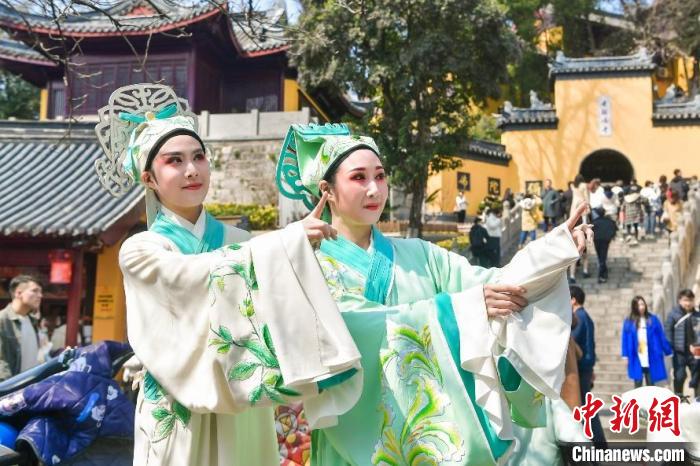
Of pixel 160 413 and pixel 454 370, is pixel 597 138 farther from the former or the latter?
pixel 160 413

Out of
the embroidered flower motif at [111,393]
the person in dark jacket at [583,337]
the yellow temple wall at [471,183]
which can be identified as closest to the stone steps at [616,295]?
the person in dark jacket at [583,337]

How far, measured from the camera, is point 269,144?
1988 centimetres

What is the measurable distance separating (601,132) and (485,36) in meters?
14.8

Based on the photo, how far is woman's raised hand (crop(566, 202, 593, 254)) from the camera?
2555 mm

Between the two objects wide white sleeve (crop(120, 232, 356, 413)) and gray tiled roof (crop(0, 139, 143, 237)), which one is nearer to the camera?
wide white sleeve (crop(120, 232, 356, 413))

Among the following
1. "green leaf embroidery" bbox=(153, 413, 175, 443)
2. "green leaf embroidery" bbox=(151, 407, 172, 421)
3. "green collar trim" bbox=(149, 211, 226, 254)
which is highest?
"green collar trim" bbox=(149, 211, 226, 254)

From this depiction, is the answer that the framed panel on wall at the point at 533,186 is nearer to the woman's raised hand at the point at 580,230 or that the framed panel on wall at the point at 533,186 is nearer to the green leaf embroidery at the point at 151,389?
the woman's raised hand at the point at 580,230

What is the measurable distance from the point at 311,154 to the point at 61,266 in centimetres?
999

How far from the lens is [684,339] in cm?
902

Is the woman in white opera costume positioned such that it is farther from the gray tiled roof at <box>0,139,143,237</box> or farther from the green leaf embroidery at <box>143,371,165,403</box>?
the gray tiled roof at <box>0,139,143,237</box>

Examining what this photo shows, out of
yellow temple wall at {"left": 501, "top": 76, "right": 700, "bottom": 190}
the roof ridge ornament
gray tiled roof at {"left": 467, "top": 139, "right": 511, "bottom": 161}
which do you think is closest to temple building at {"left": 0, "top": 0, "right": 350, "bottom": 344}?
the roof ridge ornament

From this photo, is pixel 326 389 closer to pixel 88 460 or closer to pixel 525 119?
pixel 88 460

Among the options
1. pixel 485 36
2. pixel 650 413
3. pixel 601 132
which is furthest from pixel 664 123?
pixel 650 413

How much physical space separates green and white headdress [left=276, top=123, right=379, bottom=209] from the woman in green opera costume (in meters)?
0.11
